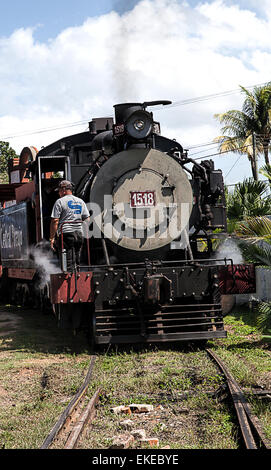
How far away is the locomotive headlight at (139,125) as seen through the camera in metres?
7.93

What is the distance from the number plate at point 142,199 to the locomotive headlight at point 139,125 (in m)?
0.76

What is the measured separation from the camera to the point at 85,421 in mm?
4723

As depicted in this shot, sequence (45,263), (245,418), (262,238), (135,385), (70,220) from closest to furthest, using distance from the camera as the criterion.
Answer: (245,418), (135,385), (262,238), (70,220), (45,263)

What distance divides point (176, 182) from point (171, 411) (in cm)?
381

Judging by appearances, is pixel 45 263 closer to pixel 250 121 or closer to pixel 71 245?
pixel 71 245

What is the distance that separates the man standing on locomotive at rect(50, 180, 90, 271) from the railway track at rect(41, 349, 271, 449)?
7.69 feet

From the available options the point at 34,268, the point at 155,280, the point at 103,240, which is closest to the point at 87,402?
the point at 155,280

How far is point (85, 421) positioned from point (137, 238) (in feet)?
12.0

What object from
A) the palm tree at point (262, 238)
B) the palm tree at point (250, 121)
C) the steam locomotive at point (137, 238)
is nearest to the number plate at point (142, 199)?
the steam locomotive at point (137, 238)

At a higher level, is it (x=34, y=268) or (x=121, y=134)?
(x=121, y=134)

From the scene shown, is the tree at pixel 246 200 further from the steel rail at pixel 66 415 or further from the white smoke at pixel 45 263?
the steel rail at pixel 66 415

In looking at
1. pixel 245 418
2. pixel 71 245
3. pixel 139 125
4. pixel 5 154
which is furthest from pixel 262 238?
pixel 5 154
